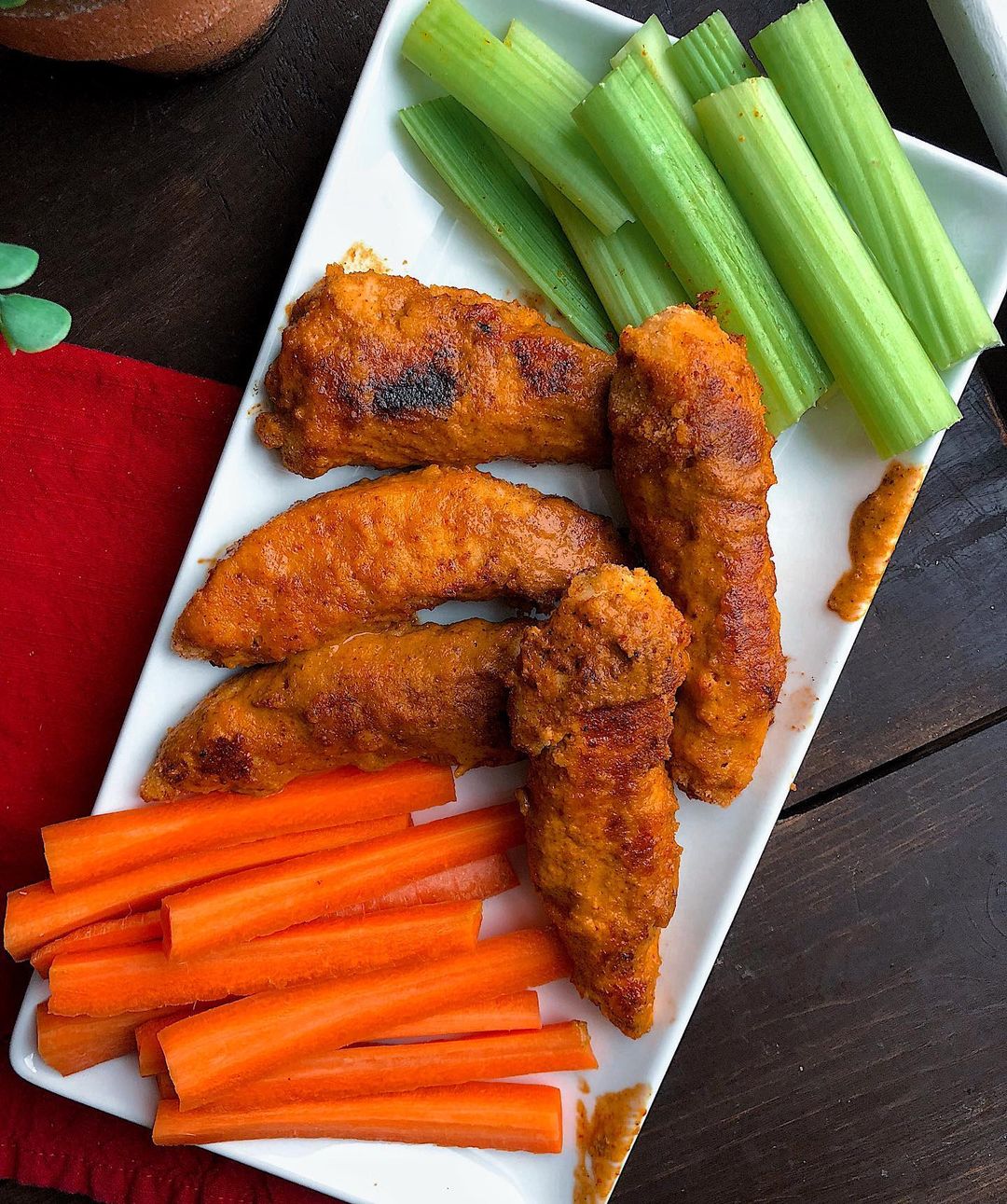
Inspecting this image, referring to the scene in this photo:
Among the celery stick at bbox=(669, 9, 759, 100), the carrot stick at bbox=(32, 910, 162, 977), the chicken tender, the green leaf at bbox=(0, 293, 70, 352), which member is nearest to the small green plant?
the green leaf at bbox=(0, 293, 70, 352)

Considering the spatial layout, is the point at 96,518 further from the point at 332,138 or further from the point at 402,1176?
the point at 402,1176

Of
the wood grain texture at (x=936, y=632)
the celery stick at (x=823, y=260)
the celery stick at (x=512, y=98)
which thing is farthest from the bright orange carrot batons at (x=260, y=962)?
the celery stick at (x=512, y=98)

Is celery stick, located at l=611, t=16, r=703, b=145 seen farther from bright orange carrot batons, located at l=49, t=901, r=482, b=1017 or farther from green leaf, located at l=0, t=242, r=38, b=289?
bright orange carrot batons, located at l=49, t=901, r=482, b=1017

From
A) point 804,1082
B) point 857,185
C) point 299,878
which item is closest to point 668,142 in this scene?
point 857,185

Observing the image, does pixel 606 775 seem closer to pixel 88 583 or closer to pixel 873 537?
pixel 873 537

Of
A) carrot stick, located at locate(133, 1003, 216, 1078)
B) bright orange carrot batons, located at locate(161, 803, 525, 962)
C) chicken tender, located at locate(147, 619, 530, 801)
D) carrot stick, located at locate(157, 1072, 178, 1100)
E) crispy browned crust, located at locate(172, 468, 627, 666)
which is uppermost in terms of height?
crispy browned crust, located at locate(172, 468, 627, 666)

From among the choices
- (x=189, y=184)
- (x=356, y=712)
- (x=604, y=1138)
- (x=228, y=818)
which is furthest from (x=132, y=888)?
(x=189, y=184)
